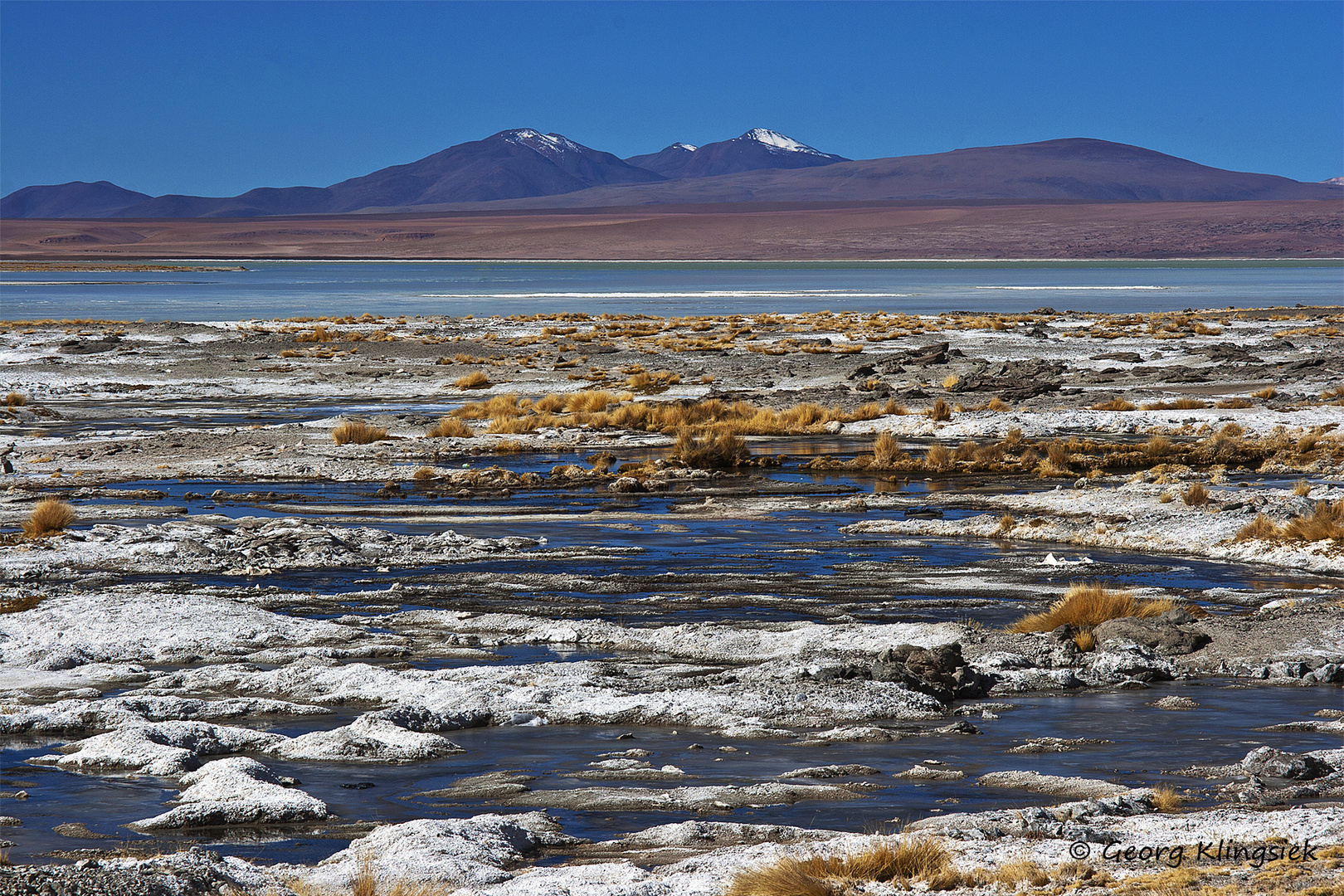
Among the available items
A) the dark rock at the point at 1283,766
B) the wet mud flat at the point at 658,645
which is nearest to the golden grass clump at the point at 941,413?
the wet mud flat at the point at 658,645

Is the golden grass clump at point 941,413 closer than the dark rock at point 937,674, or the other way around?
the dark rock at point 937,674

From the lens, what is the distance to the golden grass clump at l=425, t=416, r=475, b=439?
26438mm

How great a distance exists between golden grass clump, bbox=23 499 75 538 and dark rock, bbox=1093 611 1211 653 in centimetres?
1205

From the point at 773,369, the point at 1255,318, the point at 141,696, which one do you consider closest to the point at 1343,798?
the point at 141,696

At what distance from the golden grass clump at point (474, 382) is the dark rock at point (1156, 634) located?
28099mm

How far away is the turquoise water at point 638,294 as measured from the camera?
73.6m

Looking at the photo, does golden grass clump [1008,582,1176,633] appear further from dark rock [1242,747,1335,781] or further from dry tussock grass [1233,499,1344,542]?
dry tussock grass [1233,499,1344,542]

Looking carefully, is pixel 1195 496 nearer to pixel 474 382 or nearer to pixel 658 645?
pixel 658 645

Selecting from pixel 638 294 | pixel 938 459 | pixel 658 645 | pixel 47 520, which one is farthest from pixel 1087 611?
pixel 638 294

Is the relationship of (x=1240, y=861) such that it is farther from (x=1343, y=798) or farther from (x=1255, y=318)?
(x=1255, y=318)

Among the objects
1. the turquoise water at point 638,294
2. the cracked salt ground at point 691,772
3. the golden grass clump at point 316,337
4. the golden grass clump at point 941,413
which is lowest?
the cracked salt ground at point 691,772

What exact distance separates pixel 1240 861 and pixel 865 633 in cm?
547

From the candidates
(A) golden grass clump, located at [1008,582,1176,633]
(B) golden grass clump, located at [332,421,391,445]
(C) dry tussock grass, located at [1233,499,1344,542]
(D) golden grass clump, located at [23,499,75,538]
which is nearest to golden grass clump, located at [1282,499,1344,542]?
(C) dry tussock grass, located at [1233,499,1344,542]

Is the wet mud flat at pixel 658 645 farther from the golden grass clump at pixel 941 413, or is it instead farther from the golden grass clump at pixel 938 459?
the golden grass clump at pixel 941 413
